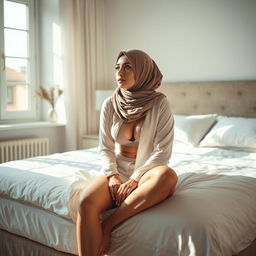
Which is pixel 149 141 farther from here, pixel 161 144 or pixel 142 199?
pixel 142 199

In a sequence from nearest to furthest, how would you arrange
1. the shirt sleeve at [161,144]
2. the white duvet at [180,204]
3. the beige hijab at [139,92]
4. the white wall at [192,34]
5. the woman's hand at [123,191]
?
the white duvet at [180,204]
the woman's hand at [123,191]
the shirt sleeve at [161,144]
the beige hijab at [139,92]
the white wall at [192,34]

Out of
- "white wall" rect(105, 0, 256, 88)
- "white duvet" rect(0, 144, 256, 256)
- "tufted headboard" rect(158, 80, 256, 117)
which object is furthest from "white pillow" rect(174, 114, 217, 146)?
"white duvet" rect(0, 144, 256, 256)

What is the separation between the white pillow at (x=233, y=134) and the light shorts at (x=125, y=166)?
1.34 m

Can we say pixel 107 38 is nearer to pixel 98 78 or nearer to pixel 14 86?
pixel 98 78

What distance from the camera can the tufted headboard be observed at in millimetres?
3525

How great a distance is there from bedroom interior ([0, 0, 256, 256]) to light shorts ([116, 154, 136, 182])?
0.19 metres

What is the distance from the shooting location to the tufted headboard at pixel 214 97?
3.53 m

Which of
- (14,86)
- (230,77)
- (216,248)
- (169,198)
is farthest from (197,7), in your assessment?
(216,248)

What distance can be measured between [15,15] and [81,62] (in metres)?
0.91

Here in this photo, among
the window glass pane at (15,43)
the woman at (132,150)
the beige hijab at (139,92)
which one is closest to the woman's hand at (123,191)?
the woman at (132,150)

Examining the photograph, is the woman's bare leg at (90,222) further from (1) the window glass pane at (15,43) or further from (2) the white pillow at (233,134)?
(1) the window glass pane at (15,43)

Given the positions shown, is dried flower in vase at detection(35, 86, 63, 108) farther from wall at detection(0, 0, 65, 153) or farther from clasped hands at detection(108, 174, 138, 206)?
clasped hands at detection(108, 174, 138, 206)

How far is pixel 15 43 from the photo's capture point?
4336 mm

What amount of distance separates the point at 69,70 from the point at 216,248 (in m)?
3.21
